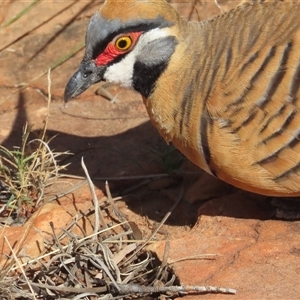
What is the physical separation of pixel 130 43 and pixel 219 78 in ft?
1.63

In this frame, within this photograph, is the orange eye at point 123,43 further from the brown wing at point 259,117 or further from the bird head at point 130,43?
the brown wing at point 259,117

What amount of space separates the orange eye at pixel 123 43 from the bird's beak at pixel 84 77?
→ 16 centimetres

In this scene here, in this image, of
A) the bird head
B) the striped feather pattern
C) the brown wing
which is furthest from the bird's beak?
the brown wing

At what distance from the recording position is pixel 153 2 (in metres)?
3.86

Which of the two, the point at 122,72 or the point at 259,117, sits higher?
the point at 122,72

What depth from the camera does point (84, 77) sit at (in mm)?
4055

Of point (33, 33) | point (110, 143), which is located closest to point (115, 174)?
point (110, 143)

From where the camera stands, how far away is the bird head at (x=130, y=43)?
380cm

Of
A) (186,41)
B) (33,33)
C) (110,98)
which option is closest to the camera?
(186,41)

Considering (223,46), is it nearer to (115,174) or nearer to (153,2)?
(153,2)

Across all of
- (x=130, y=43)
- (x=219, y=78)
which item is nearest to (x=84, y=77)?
(x=130, y=43)

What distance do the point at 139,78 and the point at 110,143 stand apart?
3.19 feet

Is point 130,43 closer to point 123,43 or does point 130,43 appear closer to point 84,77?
point 123,43

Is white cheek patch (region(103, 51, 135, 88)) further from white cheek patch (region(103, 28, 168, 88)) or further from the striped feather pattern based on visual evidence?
the striped feather pattern
